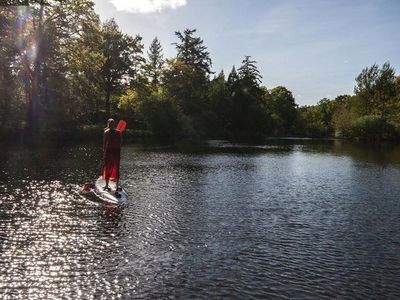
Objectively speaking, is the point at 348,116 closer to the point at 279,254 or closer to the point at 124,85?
the point at 124,85

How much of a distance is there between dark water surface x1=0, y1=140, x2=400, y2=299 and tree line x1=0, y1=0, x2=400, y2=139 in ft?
102

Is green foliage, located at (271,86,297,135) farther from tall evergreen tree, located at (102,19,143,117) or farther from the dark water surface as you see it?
the dark water surface

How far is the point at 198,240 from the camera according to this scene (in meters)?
13.1

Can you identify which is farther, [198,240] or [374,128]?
[374,128]

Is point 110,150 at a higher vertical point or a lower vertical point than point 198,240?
higher

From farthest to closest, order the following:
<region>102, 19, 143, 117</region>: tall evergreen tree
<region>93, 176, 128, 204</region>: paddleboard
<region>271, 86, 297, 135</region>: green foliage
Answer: <region>271, 86, 297, 135</region>: green foliage, <region>102, 19, 143, 117</region>: tall evergreen tree, <region>93, 176, 128, 204</region>: paddleboard

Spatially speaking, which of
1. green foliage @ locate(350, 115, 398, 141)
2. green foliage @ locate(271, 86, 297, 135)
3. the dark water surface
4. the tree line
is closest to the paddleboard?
the dark water surface

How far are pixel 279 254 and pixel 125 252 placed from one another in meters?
4.53

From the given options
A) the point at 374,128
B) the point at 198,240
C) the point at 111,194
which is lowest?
the point at 198,240

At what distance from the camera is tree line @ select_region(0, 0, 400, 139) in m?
51.8

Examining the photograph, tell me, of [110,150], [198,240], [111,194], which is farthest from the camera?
[110,150]

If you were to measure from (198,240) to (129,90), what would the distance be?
7025 centimetres

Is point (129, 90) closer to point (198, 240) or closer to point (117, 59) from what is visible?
point (117, 59)

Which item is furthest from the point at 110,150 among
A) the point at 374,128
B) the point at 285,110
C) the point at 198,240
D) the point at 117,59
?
the point at 285,110
